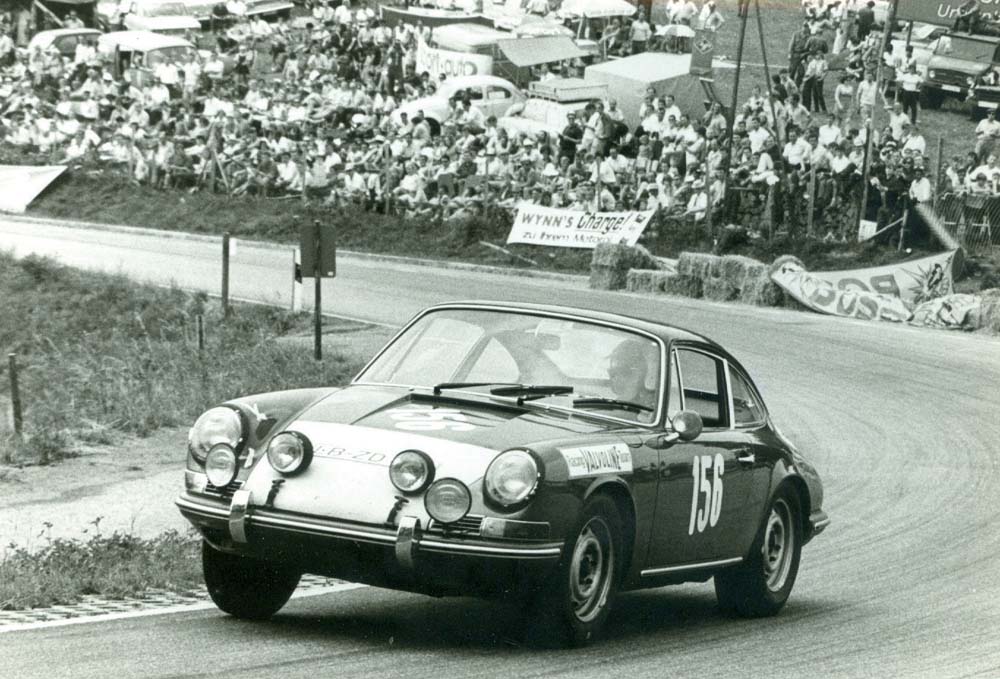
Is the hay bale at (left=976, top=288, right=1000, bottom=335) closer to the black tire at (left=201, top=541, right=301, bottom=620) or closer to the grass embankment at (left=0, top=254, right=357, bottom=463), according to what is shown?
the grass embankment at (left=0, top=254, right=357, bottom=463)

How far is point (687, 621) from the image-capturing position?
24.0 feet

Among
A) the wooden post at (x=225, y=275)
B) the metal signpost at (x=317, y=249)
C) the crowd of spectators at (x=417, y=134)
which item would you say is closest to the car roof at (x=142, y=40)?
the crowd of spectators at (x=417, y=134)

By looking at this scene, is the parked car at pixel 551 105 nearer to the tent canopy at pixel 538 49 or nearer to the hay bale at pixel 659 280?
the tent canopy at pixel 538 49

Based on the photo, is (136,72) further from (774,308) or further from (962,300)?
(962,300)

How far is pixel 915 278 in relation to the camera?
72.6ft

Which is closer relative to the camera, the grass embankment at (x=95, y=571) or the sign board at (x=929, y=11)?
Result: the grass embankment at (x=95, y=571)

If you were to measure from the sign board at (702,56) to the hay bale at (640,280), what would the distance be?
449 cm

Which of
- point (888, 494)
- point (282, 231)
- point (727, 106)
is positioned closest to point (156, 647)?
point (888, 494)

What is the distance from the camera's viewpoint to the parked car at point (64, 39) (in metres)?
37.8

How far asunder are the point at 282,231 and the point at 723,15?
9.33 metres

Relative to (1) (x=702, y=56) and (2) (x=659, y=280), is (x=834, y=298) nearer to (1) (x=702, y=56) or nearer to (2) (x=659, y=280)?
(2) (x=659, y=280)

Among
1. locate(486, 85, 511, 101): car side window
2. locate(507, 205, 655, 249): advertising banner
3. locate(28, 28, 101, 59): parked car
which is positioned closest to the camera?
locate(507, 205, 655, 249): advertising banner

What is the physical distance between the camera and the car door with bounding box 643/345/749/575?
656 cm

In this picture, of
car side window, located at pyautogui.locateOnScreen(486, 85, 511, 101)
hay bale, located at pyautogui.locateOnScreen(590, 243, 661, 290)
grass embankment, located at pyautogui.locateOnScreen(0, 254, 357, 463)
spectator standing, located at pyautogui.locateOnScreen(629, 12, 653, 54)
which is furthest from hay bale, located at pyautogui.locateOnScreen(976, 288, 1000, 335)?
car side window, located at pyautogui.locateOnScreen(486, 85, 511, 101)
